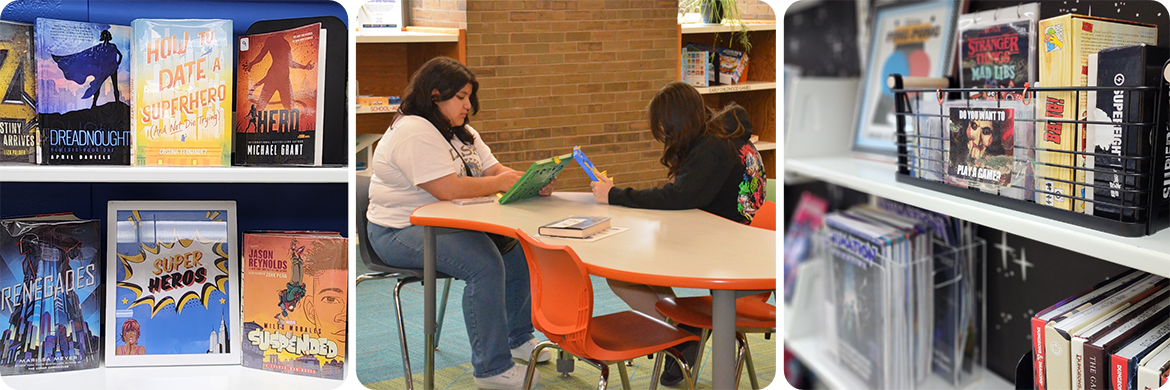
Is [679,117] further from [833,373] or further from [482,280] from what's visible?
[833,373]

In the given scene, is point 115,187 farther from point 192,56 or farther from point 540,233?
point 540,233

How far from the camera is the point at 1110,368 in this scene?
42.3 inches

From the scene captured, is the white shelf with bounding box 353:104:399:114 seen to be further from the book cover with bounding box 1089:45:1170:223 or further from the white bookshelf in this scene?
the book cover with bounding box 1089:45:1170:223

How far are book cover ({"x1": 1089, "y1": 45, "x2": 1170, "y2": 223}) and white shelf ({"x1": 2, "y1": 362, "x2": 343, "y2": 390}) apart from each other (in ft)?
4.23

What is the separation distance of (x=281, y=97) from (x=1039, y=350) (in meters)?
1.30

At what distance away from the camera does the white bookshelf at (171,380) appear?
4.24ft

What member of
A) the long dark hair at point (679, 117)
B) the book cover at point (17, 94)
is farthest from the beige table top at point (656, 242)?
the book cover at point (17, 94)

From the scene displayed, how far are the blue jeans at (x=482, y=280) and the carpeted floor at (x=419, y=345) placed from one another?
0.03 m

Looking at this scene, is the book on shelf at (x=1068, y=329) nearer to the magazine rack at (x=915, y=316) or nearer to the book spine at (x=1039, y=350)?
the book spine at (x=1039, y=350)

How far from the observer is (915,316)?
1707 mm

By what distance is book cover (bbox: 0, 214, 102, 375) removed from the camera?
1285 millimetres

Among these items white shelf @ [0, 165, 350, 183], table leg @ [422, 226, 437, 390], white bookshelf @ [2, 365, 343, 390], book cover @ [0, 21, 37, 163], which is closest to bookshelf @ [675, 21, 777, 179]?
table leg @ [422, 226, 437, 390]

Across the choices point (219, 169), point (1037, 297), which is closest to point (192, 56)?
point (219, 169)

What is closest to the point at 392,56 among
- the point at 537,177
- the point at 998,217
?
the point at 537,177
